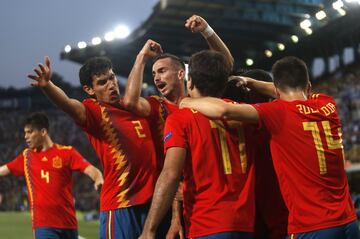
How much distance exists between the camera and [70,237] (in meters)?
6.62

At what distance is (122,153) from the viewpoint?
462 centimetres

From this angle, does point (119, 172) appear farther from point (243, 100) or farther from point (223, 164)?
point (223, 164)

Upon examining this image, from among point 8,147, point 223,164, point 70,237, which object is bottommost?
point 70,237

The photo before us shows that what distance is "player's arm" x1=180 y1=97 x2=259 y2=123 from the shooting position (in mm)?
3316

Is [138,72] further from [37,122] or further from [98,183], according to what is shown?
[37,122]

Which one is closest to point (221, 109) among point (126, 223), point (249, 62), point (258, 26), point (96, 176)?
point (126, 223)

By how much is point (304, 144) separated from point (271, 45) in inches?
1384

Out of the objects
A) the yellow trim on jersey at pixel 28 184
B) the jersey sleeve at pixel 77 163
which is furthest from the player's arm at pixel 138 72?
the yellow trim on jersey at pixel 28 184

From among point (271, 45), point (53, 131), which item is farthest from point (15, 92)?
point (271, 45)

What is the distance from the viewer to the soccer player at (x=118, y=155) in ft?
15.0

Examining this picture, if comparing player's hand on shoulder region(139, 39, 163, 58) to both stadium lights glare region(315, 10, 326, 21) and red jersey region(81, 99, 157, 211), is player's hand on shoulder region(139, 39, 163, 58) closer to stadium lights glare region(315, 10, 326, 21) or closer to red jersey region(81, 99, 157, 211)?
red jersey region(81, 99, 157, 211)

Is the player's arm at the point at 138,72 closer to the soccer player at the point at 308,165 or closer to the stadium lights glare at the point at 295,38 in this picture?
the soccer player at the point at 308,165

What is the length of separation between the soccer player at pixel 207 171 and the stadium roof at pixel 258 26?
2855cm

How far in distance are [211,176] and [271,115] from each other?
55 cm
